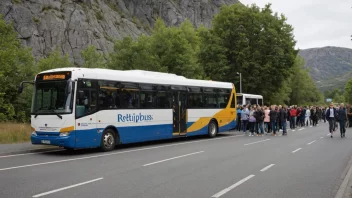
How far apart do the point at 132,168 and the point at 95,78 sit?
5358mm

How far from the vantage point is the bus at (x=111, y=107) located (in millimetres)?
13680

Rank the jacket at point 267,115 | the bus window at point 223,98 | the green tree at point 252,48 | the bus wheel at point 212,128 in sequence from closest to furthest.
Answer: the bus wheel at point 212,128
the bus window at point 223,98
the jacket at point 267,115
the green tree at point 252,48

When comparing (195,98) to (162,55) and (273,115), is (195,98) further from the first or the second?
(162,55)

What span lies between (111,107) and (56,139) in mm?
2705

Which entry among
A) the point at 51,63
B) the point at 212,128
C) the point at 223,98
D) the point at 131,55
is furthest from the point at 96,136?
the point at 131,55

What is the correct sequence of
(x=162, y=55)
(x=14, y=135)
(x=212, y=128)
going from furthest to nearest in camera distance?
(x=162, y=55), (x=212, y=128), (x=14, y=135)

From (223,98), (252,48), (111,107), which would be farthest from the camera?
(252,48)

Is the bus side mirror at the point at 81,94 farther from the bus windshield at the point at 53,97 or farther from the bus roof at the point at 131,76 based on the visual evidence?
the bus roof at the point at 131,76

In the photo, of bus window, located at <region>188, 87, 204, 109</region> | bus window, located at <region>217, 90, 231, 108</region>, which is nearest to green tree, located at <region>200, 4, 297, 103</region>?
bus window, located at <region>217, 90, 231, 108</region>

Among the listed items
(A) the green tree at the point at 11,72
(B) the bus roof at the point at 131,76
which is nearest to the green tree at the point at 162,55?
(A) the green tree at the point at 11,72

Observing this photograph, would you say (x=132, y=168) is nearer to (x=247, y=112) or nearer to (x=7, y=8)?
(x=247, y=112)

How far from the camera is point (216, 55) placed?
143 feet

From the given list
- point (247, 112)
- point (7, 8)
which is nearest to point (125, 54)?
point (7, 8)

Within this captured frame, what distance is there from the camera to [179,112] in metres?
19.3
